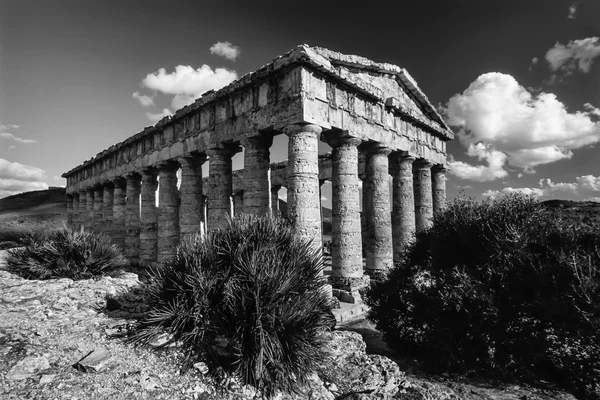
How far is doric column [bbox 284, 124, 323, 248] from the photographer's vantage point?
9828mm

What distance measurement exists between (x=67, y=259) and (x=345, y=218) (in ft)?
26.8

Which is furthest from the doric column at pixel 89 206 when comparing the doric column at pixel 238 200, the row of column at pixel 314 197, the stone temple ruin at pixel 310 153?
the doric column at pixel 238 200

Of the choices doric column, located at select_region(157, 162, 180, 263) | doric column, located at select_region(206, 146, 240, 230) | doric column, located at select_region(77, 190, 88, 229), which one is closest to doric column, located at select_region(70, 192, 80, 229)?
doric column, located at select_region(77, 190, 88, 229)

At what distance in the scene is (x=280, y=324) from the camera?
485cm

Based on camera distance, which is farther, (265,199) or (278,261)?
(265,199)

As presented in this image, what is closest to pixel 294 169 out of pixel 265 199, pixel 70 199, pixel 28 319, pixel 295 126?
pixel 295 126

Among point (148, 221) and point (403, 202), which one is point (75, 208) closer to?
point (148, 221)

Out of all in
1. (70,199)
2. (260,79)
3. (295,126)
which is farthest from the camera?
(70,199)

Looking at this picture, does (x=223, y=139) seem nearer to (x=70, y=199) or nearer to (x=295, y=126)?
(x=295, y=126)

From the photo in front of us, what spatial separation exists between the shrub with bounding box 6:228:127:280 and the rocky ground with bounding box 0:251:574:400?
144cm

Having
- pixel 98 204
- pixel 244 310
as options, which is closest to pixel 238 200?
pixel 98 204

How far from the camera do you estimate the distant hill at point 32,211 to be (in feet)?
126

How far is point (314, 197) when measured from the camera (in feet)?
32.8

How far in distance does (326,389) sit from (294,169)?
6.32m
